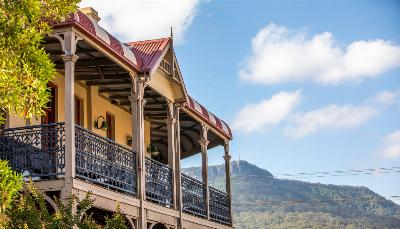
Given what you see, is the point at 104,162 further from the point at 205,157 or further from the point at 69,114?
the point at 205,157

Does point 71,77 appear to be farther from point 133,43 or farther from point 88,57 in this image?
point 133,43

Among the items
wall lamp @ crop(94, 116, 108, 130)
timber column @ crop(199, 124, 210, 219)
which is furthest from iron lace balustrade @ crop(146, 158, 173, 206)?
timber column @ crop(199, 124, 210, 219)

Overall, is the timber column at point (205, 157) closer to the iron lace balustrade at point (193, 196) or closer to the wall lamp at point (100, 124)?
the iron lace balustrade at point (193, 196)

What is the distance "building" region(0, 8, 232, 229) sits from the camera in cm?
1551

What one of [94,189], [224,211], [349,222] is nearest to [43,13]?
[94,189]

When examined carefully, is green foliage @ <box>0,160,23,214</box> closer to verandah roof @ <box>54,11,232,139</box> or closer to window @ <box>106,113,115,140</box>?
verandah roof @ <box>54,11,232,139</box>

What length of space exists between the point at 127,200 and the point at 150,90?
4.32m

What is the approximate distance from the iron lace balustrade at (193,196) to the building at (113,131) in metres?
0.03

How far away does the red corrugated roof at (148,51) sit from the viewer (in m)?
18.8

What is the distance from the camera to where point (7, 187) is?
9281 millimetres

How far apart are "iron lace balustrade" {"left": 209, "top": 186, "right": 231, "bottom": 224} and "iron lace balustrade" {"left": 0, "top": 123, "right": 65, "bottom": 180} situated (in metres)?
9.40

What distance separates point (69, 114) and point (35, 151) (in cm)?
98

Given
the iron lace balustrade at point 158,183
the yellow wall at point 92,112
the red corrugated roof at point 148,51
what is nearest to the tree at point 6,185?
the yellow wall at point 92,112

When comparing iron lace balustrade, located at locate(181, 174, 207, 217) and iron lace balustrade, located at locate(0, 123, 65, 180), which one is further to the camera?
iron lace balustrade, located at locate(181, 174, 207, 217)
